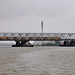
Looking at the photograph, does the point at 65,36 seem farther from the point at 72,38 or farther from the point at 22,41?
the point at 22,41

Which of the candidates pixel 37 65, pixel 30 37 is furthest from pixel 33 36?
pixel 37 65

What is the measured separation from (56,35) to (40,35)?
516 inches

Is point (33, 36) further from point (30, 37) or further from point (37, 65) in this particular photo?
point (37, 65)

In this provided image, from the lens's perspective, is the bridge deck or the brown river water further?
Result: the bridge deck

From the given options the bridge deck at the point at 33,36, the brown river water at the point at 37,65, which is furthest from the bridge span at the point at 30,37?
the brown river water at the point at 37,65

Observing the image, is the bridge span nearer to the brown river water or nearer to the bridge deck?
the bridge deck

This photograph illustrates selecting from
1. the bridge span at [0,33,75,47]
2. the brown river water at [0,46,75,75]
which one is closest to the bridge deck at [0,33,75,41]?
the bridge span at [0,33,75,47]

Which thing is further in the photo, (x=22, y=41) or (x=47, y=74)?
(x=22, y=41)

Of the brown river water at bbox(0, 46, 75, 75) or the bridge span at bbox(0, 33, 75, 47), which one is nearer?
the brown river water at bbox(0, 46, 75, 75)

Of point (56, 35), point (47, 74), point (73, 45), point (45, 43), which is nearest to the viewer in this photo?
point (47, 74)

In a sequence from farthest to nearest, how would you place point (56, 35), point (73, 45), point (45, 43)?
point (45, 43) → point (56, 35) → point (73, 45)

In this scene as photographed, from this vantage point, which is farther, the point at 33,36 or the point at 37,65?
the point at 33,36

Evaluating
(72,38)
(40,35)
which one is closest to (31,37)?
(40,35)

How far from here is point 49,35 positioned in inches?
5438
